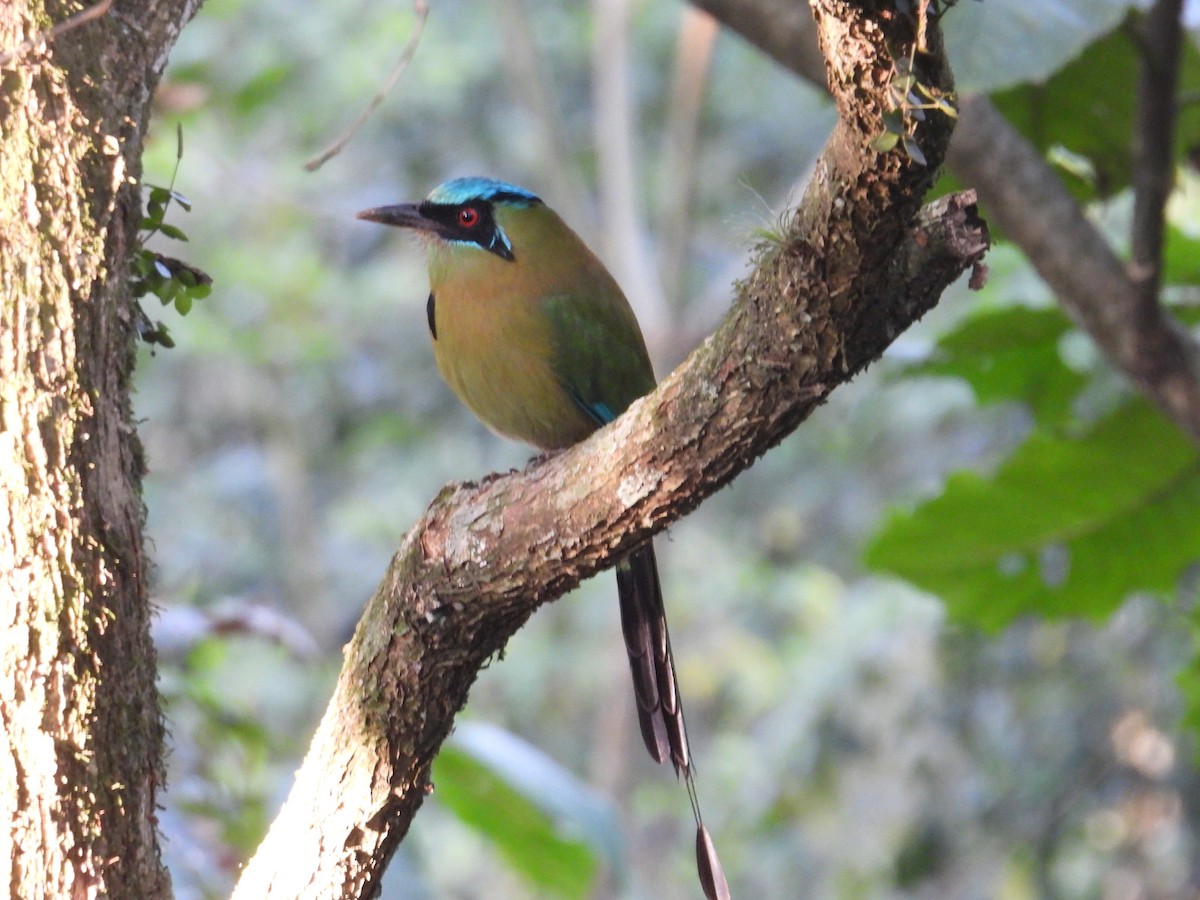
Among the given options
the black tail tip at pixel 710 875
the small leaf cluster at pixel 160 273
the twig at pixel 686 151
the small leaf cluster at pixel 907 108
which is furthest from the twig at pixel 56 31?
the twig at pixel 686 151

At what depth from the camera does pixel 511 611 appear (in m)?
1.74

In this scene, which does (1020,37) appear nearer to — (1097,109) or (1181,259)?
(1097,109)

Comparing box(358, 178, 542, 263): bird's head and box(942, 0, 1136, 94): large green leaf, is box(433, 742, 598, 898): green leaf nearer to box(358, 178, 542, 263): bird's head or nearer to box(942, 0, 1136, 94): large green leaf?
box(358, 178, 542, 263): bird's head

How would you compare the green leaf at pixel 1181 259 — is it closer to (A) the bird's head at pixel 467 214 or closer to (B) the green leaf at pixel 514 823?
(A) the bird's head at pixel 467 214

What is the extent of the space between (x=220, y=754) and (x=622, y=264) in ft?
11.1

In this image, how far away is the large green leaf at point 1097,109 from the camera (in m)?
3.22

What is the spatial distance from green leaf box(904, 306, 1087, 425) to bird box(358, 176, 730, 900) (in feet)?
2.66

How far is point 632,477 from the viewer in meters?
1.57

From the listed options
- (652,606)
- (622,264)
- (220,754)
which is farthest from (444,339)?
(622,264)

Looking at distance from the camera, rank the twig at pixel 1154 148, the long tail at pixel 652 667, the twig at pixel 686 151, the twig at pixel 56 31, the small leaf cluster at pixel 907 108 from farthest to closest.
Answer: the twig at pixel 686 151 < the twig at pixel 1154 148 < the long tail at pixel 652 667 < the twig at pixel 56 31 < the small leaf cluster at pixel 907 108

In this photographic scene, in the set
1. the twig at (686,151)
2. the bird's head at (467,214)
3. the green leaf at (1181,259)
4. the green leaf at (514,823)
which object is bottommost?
the green leaf at (514,823)

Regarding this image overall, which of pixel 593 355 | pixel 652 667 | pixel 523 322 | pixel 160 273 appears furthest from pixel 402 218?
pixel 160 273

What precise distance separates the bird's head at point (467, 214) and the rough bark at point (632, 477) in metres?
1.21

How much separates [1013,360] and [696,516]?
651cm
